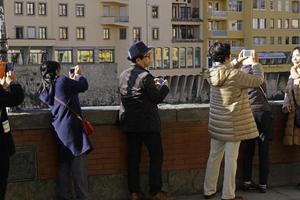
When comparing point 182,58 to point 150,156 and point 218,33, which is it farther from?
point 150,156

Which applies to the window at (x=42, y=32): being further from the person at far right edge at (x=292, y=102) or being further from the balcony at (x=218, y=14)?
the person at far right edge at (x=292, y=102)

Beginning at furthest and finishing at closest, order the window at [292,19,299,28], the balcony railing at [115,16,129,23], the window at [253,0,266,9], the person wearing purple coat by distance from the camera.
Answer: the window at [292,19,299,28] < the window at [253,0,266,9] < the balcony railing at [115,16,129,23] < the person wearing purple coat

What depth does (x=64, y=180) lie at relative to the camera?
6.98 meters

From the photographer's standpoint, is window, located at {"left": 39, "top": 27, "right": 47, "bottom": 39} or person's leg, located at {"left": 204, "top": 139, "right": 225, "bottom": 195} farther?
window, located at {"left": 39, "top": 27, "right": 47, "bottom": 39}

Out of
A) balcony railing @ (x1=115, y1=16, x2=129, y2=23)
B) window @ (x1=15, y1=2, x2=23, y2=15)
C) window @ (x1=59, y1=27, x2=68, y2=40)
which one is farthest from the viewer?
balcony railing @ (x1=115, y1=16, x2=129, y2=23)

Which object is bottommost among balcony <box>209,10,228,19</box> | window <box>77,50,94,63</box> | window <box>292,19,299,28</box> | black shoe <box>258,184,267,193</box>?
black shoe <box>258,184,267,193</box>

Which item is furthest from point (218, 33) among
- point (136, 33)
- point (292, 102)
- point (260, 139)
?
point (260, 139)

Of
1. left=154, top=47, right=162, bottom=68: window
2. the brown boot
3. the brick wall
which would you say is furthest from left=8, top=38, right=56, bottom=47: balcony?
the brown boot

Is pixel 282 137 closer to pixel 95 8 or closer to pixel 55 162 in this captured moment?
pixel 55 162

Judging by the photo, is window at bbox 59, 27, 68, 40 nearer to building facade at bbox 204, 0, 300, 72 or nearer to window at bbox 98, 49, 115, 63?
window at bbox 98, 49, 115, 63

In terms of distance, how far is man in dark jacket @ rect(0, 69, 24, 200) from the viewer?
6051mm

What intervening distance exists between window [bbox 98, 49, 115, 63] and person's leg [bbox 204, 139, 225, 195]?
67137mm

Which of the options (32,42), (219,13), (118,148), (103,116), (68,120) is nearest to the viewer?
(68,120)

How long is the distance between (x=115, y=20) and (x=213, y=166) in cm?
6685
